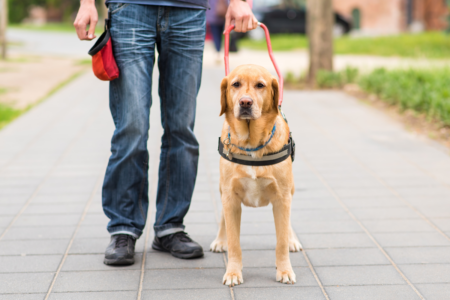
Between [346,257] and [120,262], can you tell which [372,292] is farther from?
[120,262]

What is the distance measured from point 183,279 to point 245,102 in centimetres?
109

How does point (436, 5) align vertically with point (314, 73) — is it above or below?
above

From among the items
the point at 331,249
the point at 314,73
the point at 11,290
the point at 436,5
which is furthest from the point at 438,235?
the point at 436,5

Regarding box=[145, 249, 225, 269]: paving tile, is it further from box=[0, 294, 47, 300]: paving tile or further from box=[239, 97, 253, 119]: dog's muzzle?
box=[239, 97, 253, 119]: dog's muzzle

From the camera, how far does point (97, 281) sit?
3107mm

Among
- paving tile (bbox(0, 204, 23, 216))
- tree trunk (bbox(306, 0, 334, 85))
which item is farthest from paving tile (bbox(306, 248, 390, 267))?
tree trunk (bbox(306, 0, 334, 85))

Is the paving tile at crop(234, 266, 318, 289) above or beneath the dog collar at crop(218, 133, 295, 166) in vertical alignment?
beneath

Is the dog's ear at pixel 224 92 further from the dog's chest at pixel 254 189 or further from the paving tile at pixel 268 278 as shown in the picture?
the paving tile at pixel 268 278

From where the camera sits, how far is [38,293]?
296 centimetres

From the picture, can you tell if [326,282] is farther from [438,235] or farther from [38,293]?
[38,293]

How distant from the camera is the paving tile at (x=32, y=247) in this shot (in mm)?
3557

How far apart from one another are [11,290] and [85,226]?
1066 millimetres

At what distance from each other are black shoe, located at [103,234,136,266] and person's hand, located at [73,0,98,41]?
1202 millimetres

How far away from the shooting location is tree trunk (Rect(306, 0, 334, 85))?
36.9 ft
